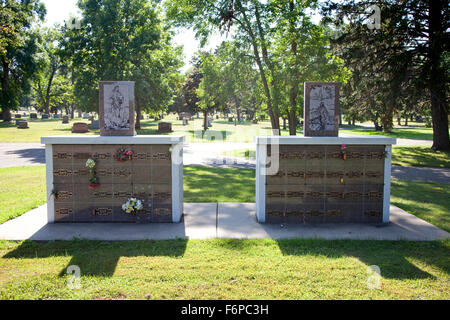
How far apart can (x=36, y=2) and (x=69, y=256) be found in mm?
47130

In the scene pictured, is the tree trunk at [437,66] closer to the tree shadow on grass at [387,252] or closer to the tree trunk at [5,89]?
the tree shadow on grass at [387,252]

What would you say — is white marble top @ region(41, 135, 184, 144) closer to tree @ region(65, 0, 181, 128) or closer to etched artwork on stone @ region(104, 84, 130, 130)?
etched artwork on stone @ region(104, 84, 130, 130)

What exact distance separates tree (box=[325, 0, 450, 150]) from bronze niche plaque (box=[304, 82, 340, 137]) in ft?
42.5

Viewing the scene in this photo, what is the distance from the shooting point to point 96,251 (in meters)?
5.66

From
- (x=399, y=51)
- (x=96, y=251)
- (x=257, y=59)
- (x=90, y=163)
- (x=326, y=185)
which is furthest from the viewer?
(x=399, y=51)

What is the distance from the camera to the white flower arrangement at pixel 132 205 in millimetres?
7199

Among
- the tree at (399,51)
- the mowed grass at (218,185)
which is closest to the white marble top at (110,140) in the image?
the mowed grass at (218,185)

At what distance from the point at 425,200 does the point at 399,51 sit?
1360cm

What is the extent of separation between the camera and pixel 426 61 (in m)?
19.0

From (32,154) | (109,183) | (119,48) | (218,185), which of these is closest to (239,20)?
(218,185)

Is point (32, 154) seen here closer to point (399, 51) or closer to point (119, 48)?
point (119, 48)

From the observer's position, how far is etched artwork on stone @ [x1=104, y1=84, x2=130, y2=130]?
296 inches

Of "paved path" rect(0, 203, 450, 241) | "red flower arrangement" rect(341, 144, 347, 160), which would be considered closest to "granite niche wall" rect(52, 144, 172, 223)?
"paved path" rect(0, 203, 450, 241)

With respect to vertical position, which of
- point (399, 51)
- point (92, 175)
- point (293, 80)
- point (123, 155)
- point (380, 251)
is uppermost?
point (399, 51)
